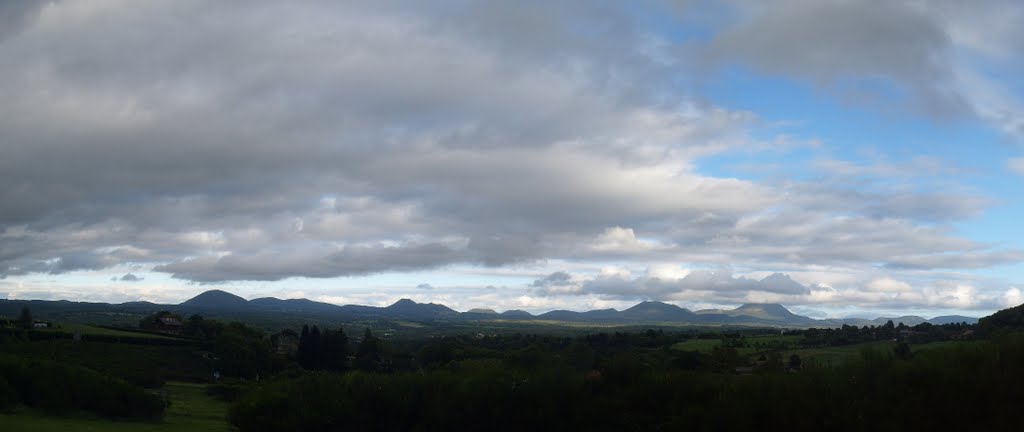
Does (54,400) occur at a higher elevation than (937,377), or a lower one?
lower

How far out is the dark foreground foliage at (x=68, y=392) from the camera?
113 feet

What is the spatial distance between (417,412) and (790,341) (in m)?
69.6

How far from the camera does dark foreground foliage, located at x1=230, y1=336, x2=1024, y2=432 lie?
790 inches

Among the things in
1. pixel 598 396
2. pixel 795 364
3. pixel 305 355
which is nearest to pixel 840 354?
pixel 795 364

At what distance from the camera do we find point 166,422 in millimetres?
36562

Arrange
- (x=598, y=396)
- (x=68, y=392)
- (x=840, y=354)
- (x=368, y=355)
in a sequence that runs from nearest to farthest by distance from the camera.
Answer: (x=598, y=396) → (x=68, y=392) → (x=840, y=354) → (x=368, y=355)

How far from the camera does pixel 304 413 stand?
28250 mm

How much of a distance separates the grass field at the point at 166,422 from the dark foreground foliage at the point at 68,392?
1117 mm

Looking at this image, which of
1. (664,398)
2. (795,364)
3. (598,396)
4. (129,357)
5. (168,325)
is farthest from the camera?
(168,325)

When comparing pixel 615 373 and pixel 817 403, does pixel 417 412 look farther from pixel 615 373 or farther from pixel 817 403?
pixel 817 403

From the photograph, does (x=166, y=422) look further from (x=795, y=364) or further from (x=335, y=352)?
(x=335, y=352)

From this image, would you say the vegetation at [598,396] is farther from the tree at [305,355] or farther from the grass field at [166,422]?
the tree at [305,355]

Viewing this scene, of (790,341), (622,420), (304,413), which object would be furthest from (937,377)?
(790,341)

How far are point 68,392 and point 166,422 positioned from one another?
4601mm
